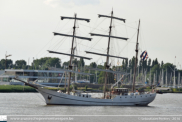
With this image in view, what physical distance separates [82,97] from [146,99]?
55.5ft

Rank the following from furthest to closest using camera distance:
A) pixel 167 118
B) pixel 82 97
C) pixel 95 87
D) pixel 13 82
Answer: pixel 13 82, pixel 95 87, pixel 82 97, pixel 167 118

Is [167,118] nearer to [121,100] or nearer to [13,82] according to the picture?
[121,100]

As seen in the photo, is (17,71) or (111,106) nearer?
(111,106)

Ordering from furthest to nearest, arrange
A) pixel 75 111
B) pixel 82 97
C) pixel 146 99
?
1. pixel 146 99
2. pixel 82 97
3. pixel 75 111

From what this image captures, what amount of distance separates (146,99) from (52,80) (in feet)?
364

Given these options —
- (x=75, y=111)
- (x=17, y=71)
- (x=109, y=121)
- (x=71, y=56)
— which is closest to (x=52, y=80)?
(x=17, y=71)

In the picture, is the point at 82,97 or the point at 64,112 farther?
the point at 82,97

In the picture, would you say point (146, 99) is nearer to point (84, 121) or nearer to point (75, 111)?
point (75, 111)

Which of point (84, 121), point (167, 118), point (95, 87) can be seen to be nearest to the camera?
point (84, 121)

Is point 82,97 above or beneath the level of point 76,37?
beneath

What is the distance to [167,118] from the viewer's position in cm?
6400

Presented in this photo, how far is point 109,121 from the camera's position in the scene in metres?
58.0

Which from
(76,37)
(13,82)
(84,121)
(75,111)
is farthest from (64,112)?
(13,82)

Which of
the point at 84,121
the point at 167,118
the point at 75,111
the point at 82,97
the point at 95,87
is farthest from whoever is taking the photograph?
the point at 95,87
